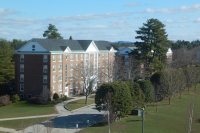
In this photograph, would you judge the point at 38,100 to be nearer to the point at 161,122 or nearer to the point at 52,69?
the point at 52,69

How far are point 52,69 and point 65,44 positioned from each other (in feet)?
23.5

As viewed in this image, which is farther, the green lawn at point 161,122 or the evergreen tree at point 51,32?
the evergreen tree at point 51,32

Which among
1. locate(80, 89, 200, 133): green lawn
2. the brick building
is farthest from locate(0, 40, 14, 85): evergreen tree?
locate(80, 89, 200, 133): green lawn

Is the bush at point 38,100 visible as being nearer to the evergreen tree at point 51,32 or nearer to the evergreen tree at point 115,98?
the evergreen tree at point 115,98

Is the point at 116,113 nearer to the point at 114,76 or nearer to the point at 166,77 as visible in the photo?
the point at 166,77

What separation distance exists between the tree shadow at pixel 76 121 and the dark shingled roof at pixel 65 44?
74.9 feet

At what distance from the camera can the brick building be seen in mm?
80875

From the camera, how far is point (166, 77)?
2862 inches

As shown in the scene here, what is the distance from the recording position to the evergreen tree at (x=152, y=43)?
86688 millimetres

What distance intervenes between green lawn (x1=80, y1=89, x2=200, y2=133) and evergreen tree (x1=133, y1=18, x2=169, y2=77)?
20298 millimetres

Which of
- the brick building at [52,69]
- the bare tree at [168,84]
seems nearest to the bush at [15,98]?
the brick building at [52,69]

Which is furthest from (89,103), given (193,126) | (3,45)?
(193,126)

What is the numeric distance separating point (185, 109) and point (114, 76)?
1043 inches

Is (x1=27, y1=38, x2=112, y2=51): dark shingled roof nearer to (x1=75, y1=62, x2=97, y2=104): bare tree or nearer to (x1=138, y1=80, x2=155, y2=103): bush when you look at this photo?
(x1=75, y1=62, x2=97, y2=104): bare tree
